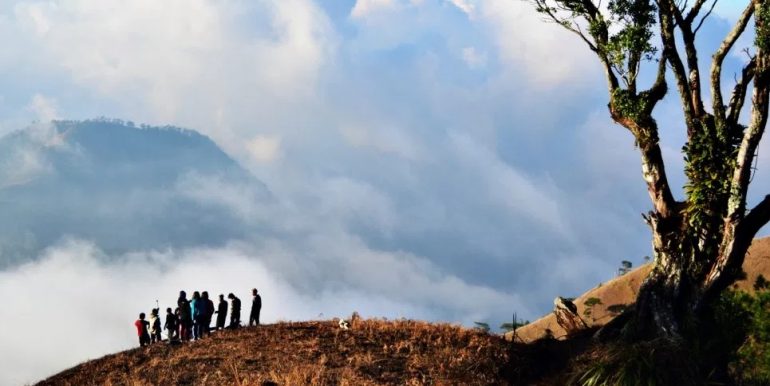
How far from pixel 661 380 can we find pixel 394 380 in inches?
303

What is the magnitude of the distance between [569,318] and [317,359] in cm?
992

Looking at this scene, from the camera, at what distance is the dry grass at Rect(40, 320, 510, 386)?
23.8 meters

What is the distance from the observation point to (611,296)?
316 feet

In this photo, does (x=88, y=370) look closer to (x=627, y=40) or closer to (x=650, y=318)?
(x=650, y=318)

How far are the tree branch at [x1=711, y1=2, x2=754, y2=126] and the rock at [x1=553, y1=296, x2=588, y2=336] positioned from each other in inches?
355

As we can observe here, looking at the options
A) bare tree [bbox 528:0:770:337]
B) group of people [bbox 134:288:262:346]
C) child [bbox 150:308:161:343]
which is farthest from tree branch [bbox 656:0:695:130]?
child [bbox 150:308:161:343]

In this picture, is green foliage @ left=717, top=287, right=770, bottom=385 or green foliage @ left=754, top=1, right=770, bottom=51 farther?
green foliage @ left=717, top=287, right=770, bottom=385

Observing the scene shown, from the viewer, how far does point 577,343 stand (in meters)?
26.8

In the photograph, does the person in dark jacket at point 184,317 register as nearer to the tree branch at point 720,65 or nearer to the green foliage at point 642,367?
the green foliage at point 642,367

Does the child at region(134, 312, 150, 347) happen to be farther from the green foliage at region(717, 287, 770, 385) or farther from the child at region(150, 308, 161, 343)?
the green foliage at region(717, 287, 770, 385)

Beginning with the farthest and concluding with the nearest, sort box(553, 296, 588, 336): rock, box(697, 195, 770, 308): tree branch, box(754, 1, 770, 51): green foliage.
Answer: box(553, 296, 588, 336): rock < box(697, 195, 770, 308): tree branch < box(754, 1, 770, 51): green foliage

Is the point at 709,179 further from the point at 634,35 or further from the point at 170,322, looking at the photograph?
the point at 170,322

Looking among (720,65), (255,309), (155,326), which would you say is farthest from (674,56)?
(155,326)

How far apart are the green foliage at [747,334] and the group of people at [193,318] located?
1897 cm
